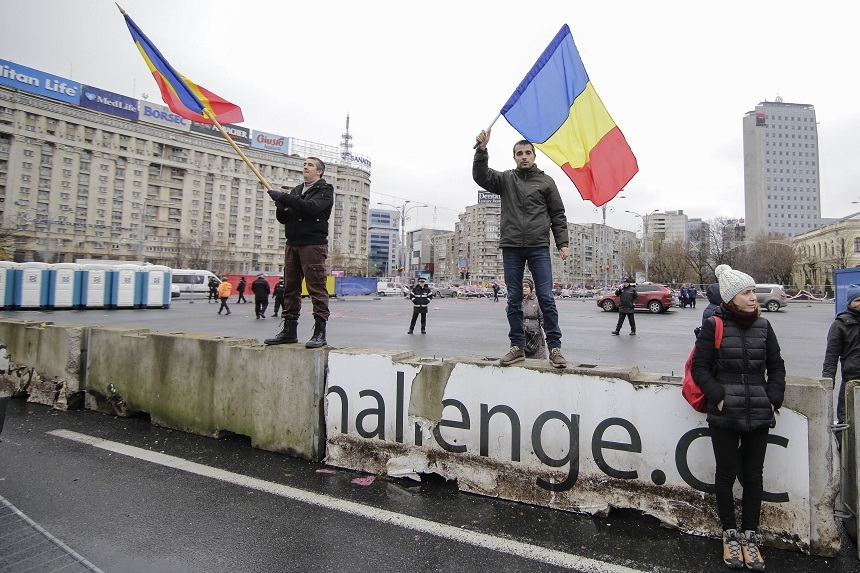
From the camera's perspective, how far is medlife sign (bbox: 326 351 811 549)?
114 inches

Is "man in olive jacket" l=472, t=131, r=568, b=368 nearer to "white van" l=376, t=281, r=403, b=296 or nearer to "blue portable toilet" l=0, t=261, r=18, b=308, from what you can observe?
"blue portable toilet" l=0, t=261, r=18, b=308

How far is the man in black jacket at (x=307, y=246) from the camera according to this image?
4652 mm

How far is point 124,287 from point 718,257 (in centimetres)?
6809

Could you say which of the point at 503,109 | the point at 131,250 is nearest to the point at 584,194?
the point at 503,109

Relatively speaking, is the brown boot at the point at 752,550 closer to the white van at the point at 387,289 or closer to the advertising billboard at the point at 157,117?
the white van at the point at 387,289

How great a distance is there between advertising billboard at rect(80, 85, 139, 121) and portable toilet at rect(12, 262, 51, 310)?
285 feet

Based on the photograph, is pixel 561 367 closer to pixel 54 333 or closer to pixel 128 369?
pixel 128 369

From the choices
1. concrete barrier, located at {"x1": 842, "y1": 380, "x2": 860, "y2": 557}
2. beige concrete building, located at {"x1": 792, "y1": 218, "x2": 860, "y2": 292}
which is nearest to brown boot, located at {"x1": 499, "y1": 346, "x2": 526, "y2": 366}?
concrete barrier, located at {"x1": 842, "y1": 380, "x2": 860, "y2": 557}

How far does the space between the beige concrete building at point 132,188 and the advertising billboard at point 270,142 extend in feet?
6.57

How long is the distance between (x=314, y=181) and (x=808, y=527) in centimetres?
485

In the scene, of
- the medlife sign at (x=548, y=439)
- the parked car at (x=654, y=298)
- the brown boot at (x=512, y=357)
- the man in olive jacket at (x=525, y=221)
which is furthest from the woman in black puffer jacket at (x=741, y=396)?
the parked car at (x=654, y=298)

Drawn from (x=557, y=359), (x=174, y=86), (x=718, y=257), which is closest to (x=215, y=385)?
(x=557, y=359)

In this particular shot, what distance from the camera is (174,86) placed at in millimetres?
5383

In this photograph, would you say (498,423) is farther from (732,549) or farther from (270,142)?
(270,142)
